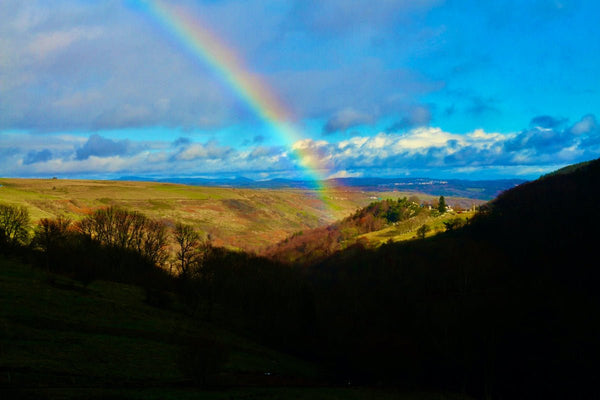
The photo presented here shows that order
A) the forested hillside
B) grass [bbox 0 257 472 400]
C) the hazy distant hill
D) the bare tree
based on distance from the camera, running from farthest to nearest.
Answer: the bare tree
the forested hillside
the hazy distant hill
grass [bbox 0 257 472 400]

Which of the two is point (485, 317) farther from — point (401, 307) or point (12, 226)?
point (12, 226)

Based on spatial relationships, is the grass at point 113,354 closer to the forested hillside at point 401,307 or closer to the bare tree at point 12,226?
the forested hillside at point 401,307

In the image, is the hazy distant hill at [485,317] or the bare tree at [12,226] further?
the bare tree at [12,226]

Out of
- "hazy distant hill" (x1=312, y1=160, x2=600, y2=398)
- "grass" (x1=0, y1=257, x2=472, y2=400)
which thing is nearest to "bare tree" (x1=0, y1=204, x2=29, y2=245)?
"grass" (x1=0, y1=257, x2=472, y2=400)

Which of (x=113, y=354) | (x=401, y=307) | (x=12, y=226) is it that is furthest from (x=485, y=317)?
(x=12, y=226)

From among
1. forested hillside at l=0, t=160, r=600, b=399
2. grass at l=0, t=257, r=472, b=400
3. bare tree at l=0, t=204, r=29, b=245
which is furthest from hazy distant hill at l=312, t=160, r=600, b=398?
bare tree at l=0, t=204, r=29, b=245

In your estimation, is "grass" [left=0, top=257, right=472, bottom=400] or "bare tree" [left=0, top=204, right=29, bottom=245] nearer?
"grass" [left=0, top=257, right=472, bottom=400]

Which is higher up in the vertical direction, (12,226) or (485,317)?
(12,226)

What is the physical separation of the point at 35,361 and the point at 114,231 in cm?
9514

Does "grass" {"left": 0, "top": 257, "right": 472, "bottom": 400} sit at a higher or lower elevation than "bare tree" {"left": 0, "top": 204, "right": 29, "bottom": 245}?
lower

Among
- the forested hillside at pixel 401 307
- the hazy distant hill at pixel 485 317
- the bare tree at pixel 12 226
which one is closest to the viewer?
the hazy distant hill at pixel 485 317

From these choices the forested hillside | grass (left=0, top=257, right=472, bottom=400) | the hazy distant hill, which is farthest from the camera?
the forested hillside

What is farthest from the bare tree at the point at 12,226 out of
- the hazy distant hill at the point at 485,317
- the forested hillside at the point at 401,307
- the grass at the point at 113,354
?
the hazy distant hill at the point at 485,317

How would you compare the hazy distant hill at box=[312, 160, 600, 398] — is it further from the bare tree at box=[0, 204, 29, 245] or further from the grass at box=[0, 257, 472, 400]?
the bare tree at box=[0, 204, 29, 245]
